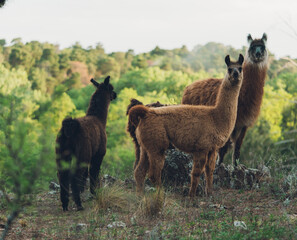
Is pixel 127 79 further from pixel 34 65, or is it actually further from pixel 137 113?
pixel 137 113

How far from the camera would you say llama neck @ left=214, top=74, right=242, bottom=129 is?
6809 mm

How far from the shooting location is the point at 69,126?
6.16m

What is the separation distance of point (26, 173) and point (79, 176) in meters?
2.54

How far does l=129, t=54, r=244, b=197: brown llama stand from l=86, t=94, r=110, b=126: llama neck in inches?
37.0

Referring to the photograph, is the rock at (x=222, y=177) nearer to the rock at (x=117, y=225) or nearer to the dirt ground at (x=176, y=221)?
the dirt ground at (x=176, y=221)

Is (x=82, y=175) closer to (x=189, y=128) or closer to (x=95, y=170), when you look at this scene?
(x=95, y=170)

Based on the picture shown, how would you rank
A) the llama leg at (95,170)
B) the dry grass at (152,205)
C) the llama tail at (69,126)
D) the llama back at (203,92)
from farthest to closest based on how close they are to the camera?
1. the llama back at (203,92)
2. the llama leg at (95,170)
3. the llama tail at (69,126)
4. the dry grass at (152,205)

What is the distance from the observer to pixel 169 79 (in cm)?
5962

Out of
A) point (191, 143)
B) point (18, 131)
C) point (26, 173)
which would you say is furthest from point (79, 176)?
point (18, 131)

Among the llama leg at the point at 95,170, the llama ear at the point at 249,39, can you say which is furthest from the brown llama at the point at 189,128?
the llama ear at the point at 249,39

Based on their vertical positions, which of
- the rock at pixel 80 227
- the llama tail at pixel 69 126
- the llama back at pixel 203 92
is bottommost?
the rock at pixel 80 227

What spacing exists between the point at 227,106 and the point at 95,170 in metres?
2.60

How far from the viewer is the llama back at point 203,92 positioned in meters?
8.65

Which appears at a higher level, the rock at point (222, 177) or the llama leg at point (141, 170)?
the llama leg at point (141, 170)
